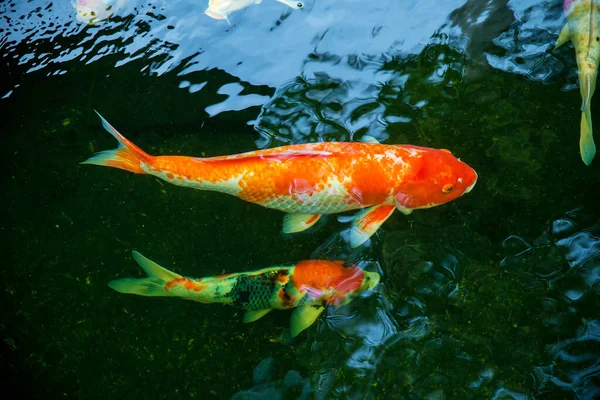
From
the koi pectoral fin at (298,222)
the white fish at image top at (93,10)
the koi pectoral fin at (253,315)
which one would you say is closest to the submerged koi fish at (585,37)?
the koi pectoral fin at (298,222)

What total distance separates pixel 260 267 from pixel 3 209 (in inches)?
62.0

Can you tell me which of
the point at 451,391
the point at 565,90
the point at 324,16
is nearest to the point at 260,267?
the point at 451,391

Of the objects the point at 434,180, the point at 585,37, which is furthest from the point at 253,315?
the point at 585,37

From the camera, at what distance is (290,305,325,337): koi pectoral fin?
246cm

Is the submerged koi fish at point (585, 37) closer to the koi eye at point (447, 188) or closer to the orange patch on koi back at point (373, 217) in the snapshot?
the koi eye at point (447, 188)

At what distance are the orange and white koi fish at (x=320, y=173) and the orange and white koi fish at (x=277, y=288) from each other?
0.32 meters

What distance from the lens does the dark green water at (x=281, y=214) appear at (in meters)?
2.50

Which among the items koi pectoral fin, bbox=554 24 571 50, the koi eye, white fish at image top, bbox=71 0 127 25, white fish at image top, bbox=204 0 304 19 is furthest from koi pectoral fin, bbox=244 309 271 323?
koi pectoral fin, bbox=554 24 571 50

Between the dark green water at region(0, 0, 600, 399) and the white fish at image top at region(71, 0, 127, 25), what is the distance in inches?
2.9

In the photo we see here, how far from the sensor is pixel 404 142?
8.95ft

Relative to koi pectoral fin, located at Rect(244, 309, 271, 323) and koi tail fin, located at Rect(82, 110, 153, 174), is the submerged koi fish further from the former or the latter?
koi tail fin, located at Rect(82, 110, 153, 174)

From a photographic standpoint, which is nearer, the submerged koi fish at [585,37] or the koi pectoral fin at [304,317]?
the koi pectoral fin at [304,317]

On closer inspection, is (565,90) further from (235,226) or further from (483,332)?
(235,226)

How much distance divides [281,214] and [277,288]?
46 centimetres
